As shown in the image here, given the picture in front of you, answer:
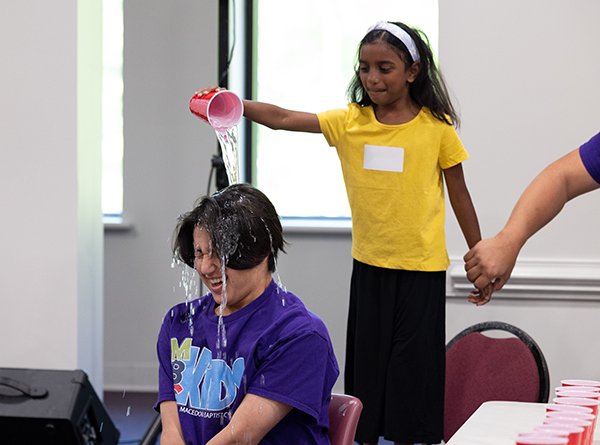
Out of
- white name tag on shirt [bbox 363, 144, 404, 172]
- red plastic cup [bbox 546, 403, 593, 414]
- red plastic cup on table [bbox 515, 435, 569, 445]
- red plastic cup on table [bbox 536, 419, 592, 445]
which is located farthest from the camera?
white name tag on shirt [bbox 363, 144, 404, 172]

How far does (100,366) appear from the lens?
151 inches

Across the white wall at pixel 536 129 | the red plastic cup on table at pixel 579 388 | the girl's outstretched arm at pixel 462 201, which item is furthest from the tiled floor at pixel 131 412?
the red plastic cup on table at pixel 579 388

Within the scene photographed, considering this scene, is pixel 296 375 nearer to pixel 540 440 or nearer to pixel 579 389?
pixel 579 389

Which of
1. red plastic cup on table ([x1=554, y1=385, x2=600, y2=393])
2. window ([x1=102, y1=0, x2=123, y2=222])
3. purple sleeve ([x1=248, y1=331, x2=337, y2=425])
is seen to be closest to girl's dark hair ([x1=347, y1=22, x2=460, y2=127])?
purple sleeve ([x1=248, y1=331, x2=337, y2=425])

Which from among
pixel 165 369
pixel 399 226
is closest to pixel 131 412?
pixel 399 226

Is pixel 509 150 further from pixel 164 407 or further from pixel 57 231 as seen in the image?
pixel 164 407

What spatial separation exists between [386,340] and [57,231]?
1269 mm

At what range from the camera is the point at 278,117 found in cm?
307

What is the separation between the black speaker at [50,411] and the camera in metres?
1.22

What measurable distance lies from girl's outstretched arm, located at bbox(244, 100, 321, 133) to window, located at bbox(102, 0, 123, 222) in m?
2.44

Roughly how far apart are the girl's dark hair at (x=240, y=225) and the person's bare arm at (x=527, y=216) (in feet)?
1.71

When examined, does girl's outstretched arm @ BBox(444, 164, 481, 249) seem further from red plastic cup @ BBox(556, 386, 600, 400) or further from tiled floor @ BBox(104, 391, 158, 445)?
tiled floor @ BBox(104, 391, 158, 445)

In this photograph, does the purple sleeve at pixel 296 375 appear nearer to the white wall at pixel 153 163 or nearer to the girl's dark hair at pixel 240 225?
the girl's dark hair at pixel 240 225

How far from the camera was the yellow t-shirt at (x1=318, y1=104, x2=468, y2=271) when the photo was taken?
2.93 m
